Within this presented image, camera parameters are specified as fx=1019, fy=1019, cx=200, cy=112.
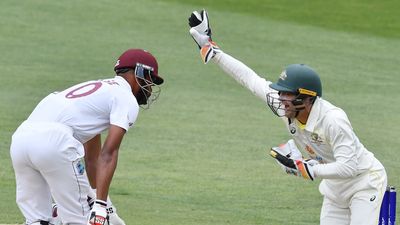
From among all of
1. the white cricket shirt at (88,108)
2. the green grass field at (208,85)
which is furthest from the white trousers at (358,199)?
the green grass field at (208,85)

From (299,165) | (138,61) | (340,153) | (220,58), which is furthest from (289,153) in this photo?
(138,61)

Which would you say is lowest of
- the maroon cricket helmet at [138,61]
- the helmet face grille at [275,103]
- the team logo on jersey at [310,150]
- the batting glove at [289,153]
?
the batting glove at [289,153]

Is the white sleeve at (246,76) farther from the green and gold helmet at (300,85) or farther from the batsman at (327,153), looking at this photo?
the green and gold helmet at (300,85)

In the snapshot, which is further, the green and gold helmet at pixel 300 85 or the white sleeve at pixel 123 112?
the green and gold helmet at pixel 300 85

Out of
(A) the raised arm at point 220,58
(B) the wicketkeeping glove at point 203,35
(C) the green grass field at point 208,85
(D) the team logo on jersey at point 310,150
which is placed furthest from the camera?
(C) the green grass field at point 208,85

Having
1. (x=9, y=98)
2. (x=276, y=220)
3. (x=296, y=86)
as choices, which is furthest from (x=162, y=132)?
(x=296, y=86)

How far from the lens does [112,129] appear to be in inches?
320

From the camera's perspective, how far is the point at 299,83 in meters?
8.65

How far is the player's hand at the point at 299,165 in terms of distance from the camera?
8367 mm

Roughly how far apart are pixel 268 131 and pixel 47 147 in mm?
8450

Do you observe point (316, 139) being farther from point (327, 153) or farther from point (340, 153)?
point (340, 153)

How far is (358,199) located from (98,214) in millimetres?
2229

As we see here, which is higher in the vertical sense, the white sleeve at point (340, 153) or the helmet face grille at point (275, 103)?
the helmet face grille at point (275, 103)

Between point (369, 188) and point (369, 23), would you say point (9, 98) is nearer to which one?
point (369, 188)
